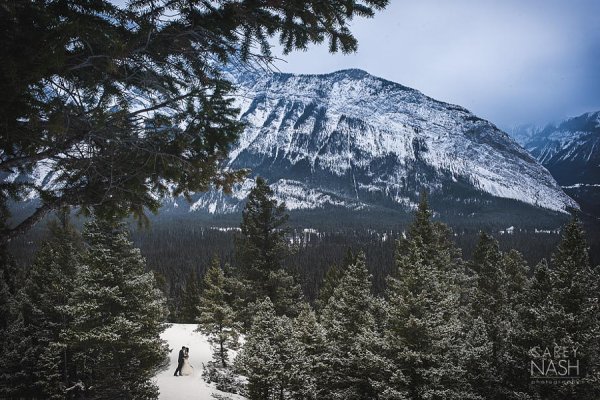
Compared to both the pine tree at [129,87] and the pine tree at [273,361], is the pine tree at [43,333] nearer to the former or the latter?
the pine tree at [273,361]

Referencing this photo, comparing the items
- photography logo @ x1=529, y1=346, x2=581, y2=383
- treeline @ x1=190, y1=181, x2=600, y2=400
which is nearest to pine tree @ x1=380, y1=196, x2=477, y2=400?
treeline @ x1=190, y1=181, x2=600, y2=400

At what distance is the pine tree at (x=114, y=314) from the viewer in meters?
14.5

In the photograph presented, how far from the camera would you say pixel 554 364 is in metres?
13.2

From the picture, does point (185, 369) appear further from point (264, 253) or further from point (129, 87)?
point (129, 87)

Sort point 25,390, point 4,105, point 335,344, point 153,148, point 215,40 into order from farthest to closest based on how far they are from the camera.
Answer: point 25,390 < point 335,344 < point 153,148 < point 215,40 < point 4,105

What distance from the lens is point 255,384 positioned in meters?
12.7

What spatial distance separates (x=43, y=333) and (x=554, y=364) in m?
22.4

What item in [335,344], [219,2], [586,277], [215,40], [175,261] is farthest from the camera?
[175,261]

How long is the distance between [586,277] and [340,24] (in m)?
15.3

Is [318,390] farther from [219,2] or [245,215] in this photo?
[219,2]

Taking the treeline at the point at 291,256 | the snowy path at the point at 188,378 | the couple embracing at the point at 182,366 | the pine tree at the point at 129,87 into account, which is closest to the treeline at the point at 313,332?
the snowy path at the point at 188,378

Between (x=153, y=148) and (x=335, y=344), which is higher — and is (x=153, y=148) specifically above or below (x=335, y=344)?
above

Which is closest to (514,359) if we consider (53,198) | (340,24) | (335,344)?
(335,344)

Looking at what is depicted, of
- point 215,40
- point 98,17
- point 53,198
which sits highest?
→ point 215,40
